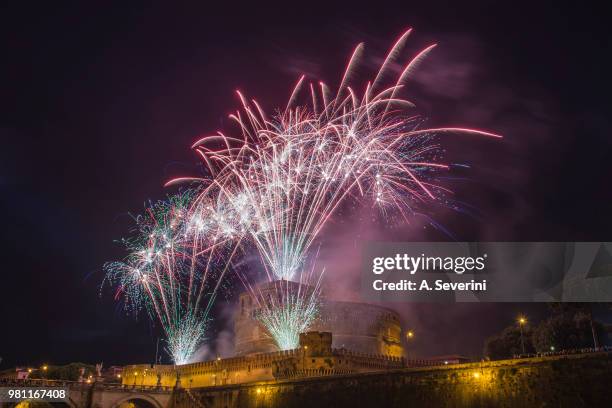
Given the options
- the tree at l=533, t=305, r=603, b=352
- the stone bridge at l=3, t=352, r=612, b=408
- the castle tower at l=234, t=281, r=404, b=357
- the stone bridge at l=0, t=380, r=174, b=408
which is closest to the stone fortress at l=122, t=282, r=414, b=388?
the castle tower at l=234, t=281, r=404, b=357

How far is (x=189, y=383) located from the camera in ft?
218

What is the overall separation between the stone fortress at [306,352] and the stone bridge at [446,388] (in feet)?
19.2

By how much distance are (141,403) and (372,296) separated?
99.5 feet

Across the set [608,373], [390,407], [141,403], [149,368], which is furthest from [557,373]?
[149,368]

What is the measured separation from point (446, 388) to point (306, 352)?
2100 cm

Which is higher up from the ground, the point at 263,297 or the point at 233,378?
the point at 263,297

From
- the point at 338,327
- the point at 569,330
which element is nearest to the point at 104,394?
the point at 338,327

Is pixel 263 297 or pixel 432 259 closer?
pixel 432 259

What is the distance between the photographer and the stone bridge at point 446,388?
28797 mm

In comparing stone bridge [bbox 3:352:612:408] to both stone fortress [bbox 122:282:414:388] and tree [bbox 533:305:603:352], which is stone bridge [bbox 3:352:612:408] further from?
tree [bbox 533:305:603:352]

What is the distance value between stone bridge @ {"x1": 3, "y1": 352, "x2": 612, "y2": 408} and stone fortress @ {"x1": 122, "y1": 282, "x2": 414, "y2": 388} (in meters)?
5.85

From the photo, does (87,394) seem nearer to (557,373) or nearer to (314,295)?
(314,295)

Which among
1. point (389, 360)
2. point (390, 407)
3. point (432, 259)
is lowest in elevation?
point (390, 407)

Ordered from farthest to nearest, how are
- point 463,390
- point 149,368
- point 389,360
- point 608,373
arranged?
1. point 149,368
2. point 389,360
3. point 463,390
4. point 608,373
